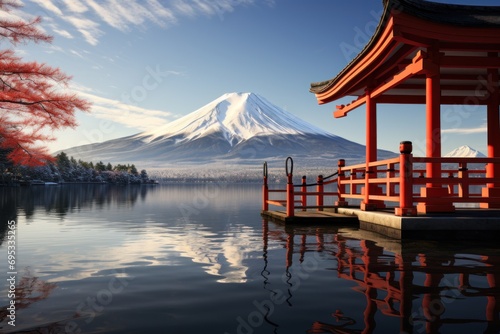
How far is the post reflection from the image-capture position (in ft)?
12.9

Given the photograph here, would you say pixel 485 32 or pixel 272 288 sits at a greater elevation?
pixel 485 32

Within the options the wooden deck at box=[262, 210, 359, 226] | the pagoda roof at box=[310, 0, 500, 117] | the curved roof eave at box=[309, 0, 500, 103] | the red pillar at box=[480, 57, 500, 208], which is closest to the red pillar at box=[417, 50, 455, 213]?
the pagoda roof at box=[310, 0, 500, 117]

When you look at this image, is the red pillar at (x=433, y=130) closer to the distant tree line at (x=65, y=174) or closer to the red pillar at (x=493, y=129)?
the red pillar at (x=493, y=129)

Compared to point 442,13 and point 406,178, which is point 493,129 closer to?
point 442,13

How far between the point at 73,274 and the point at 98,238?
4.51m

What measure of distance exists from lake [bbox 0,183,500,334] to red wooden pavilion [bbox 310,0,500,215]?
1.66 metres

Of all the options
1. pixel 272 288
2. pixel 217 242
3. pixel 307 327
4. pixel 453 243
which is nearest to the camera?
pixel 307 327

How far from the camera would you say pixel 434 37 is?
980 centimetres

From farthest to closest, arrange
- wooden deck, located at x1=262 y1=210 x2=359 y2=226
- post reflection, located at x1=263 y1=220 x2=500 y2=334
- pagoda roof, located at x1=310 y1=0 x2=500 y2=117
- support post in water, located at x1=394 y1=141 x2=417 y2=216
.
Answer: wooden deck, located at x1=262 y1=210 x2=359 y2=226, pagoda roof, located at x1=310 y1=0 x2=500 y2=117, support post in water, located at x1=394 y1=141 x2=417 y2=216, post reflection, located at x1=263 y1=220 x2=500 y2=334

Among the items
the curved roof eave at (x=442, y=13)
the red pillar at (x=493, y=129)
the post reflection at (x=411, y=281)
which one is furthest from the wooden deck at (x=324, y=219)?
the curved roof eave at (x=442, y=13)

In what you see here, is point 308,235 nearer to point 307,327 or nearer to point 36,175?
point 307,327

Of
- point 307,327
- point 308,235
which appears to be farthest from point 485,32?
point 307,327

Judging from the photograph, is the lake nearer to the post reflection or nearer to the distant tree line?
the post reflection

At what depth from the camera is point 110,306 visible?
4512 mm
